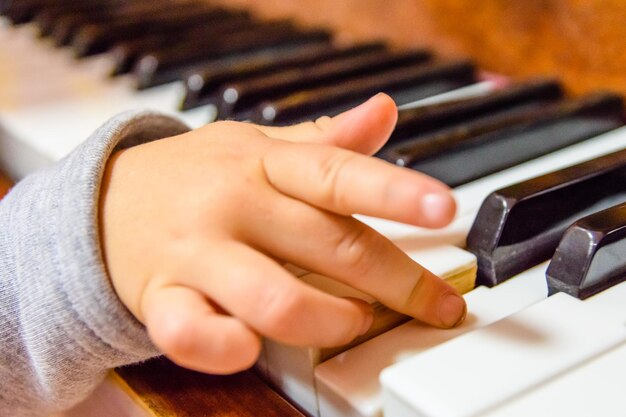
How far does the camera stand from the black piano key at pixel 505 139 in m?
0.69

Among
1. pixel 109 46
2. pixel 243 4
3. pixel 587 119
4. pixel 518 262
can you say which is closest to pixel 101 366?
pixel 518 262

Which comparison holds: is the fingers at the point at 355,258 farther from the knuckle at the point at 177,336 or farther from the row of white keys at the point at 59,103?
the row of white keys at the point at 59,103

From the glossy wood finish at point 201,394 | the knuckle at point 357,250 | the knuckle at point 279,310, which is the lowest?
the glossy wood finish at point 201,394

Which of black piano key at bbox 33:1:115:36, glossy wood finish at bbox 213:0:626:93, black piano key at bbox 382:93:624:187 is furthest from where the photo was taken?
black piano key at bbox 33:1:115:36

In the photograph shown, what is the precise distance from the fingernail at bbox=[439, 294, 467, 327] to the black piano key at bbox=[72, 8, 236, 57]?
97 centimetres

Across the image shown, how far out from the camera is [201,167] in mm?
486

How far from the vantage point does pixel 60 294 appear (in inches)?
19.8

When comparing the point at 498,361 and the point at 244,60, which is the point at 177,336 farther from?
the point at 244,60

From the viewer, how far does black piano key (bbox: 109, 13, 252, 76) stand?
3.76 feet

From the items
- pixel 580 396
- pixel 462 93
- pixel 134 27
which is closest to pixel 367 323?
pixel 580 396

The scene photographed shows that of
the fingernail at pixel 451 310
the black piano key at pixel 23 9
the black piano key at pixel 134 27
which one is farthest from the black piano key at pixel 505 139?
the black piano key at pixel 23 9

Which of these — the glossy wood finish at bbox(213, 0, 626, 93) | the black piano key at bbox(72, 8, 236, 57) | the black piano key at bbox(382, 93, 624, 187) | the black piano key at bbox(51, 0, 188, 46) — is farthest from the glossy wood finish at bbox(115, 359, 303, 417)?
the black piano key at bbox(51, 0, 188, 46)

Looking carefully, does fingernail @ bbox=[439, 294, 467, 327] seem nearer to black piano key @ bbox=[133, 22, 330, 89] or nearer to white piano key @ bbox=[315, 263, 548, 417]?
white piano key @ bbox=[315, 263, 548, 417]

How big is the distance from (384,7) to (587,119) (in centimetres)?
43
